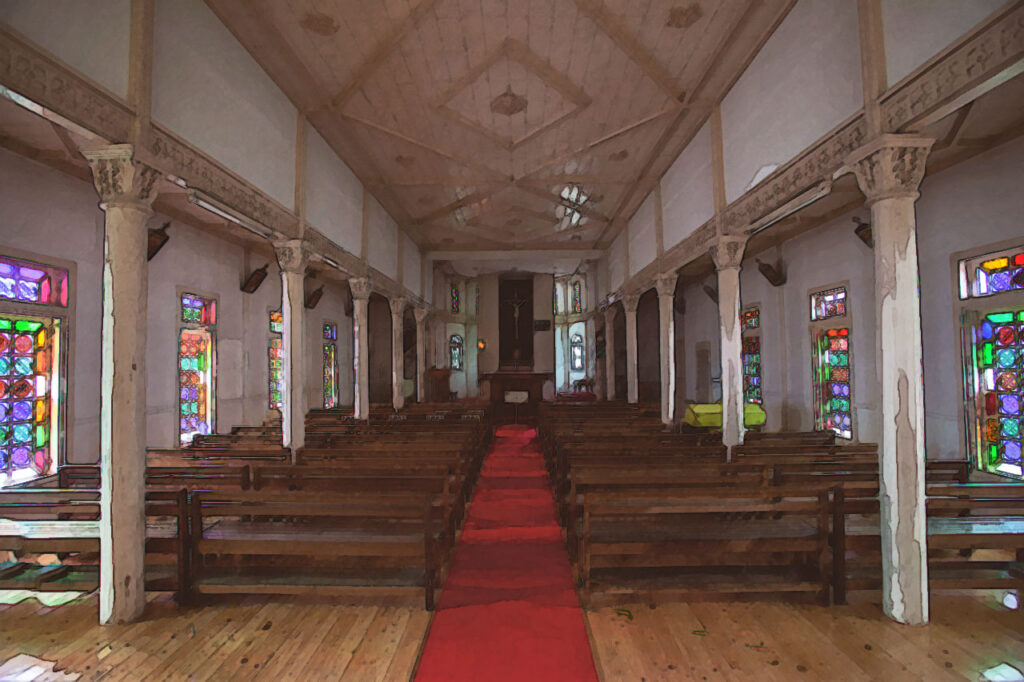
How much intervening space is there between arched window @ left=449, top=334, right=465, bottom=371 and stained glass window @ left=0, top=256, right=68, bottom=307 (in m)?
14.1

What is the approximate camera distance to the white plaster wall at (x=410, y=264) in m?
12.4

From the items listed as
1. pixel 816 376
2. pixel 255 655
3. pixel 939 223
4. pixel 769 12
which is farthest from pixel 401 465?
pixel 816 376

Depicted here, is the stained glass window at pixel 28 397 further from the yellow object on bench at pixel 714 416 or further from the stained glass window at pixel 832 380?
the stained glass window at pixel 832 380

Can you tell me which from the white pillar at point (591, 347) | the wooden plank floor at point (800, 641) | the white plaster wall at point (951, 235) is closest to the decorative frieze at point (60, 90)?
the wooden plank floor at point (800, 641)

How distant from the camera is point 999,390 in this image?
5.79 metres

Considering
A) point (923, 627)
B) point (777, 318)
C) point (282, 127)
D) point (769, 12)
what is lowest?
A: point (923, 627)

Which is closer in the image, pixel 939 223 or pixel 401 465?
pixel 401 465

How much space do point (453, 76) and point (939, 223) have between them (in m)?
6.68

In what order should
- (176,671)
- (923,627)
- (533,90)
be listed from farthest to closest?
1. (533,90)
2. (923,627)
3. (176,671)

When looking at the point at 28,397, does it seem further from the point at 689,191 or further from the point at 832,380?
the point at 832,380

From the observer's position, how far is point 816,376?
9.26m

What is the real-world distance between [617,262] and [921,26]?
32.2 ft

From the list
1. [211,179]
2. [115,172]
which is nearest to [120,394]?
[115,172]

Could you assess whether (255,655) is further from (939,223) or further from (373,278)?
(939,223)
